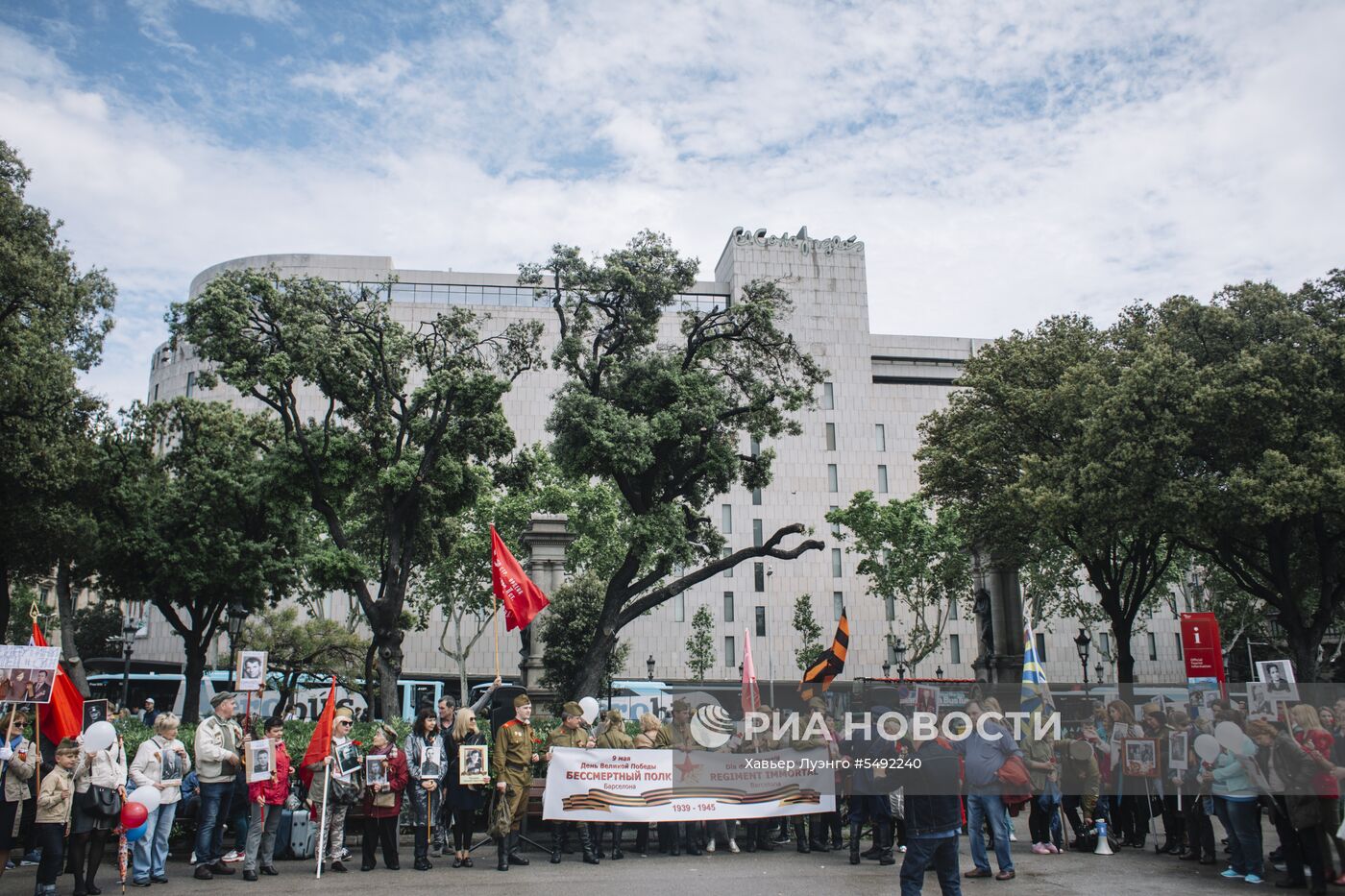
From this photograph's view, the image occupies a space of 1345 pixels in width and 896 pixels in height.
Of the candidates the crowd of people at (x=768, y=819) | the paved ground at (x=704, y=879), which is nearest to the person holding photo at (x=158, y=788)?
the crowd of people at (x=768, y=819)

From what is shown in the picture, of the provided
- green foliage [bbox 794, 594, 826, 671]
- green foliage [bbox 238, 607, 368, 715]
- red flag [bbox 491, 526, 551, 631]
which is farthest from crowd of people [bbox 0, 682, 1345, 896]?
green foliage [bbox 794, 594, 826, 671]

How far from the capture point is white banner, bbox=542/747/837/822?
1310 centimetres

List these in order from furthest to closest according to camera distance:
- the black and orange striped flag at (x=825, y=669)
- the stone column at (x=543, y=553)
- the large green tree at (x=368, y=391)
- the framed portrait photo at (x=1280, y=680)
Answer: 1. the stone column at (x=543, y=553)
2. the large green tree at (x=368, y=391)
3. the black and orange striped flag at (x=825, y=669)
4. the framed portrait photo at (x=1280, y=680)

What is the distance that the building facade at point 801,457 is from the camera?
2479 inches

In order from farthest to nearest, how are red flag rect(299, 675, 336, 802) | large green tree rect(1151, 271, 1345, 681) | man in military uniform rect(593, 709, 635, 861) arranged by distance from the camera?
large green tree rect(1151, 271, 1345, 681), man in military uniform rect(593, 709, 635, 861), red flag rect(299, 675, 336, 802)

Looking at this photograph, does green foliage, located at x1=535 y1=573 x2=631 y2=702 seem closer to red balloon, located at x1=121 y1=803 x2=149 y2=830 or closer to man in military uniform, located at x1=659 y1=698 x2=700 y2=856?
man in military uniform, located at x1=659 y1=698 x2=700 y2=856

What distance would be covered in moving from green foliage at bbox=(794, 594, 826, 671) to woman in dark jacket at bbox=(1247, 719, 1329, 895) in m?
47.0

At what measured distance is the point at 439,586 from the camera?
43.6 meters

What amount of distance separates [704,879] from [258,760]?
17.9 feet

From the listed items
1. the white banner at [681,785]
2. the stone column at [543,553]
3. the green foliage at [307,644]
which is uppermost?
the stone column at [543,553]

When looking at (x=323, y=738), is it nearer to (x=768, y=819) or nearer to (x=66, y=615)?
(x=768, y=819)

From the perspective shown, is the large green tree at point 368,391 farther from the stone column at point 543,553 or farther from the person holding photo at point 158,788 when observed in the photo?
the person holding photo at point 158,788

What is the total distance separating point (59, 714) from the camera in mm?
11352

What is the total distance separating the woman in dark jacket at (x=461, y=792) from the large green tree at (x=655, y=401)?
27.8 feet
